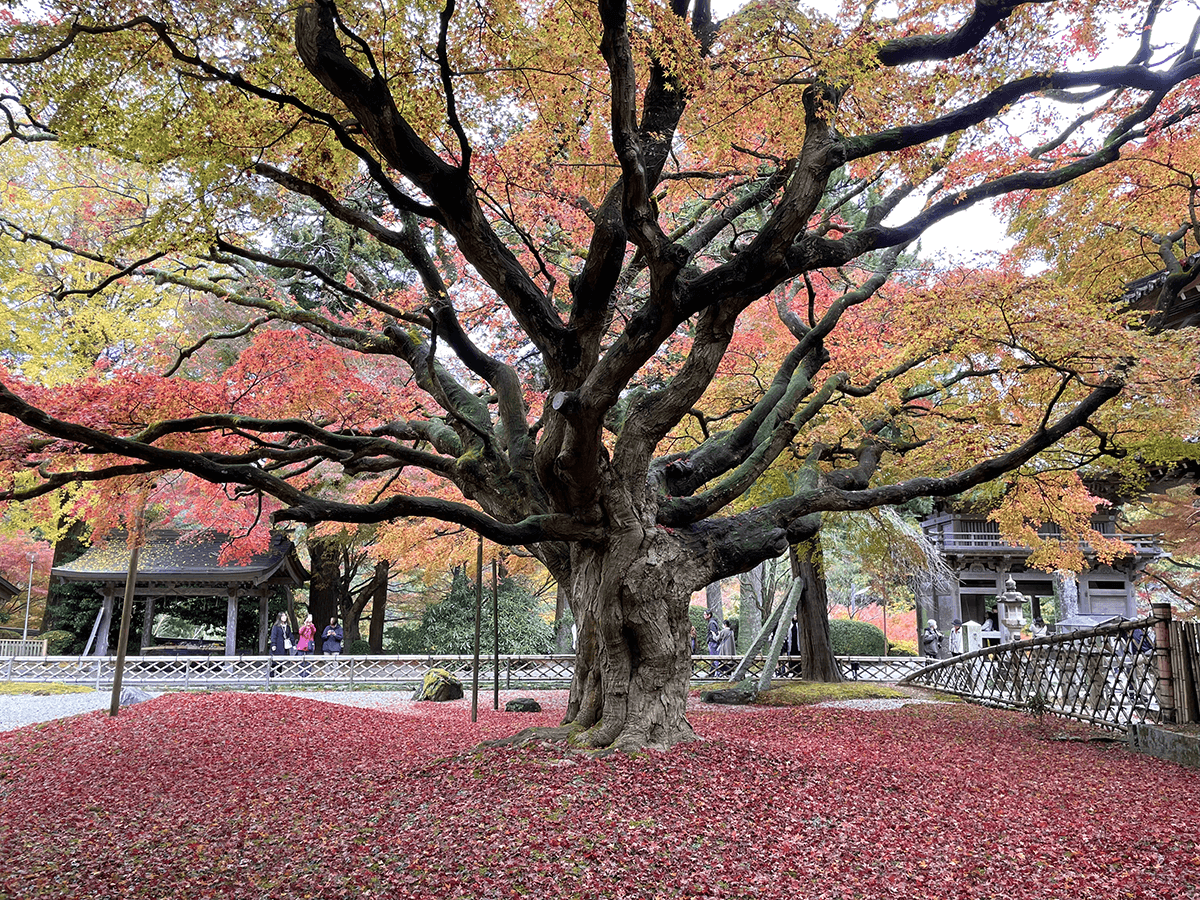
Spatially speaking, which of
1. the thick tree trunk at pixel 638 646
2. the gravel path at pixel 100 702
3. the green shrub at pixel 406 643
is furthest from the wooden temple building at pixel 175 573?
the thick tree trunk at pixel 638 646

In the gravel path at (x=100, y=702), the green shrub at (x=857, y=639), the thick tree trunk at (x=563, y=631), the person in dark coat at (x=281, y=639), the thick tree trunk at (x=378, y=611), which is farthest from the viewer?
the thick tree trunk at (x=378, y=611)

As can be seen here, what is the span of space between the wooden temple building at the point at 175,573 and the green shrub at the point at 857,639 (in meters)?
17.1

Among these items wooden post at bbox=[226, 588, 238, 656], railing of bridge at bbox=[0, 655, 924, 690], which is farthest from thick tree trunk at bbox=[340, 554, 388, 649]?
railing of bridge at bbox=[0, 655, 924, 690]

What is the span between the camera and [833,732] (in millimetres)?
10062

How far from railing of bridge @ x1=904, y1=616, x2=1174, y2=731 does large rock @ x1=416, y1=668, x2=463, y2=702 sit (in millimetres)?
10442

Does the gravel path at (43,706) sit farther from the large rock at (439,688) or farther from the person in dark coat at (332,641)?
the person in dark coat at (332,641)

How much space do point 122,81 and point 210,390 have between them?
432 centimetres

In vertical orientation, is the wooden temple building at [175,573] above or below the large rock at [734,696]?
above

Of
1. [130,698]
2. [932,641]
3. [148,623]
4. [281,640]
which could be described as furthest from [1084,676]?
[148,623]

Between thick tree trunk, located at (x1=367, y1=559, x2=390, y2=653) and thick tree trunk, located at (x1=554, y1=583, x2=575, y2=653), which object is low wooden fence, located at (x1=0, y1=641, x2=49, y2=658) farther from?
thick tree trunk, located at (x1=554, y1=583, x2=575, y2=653)

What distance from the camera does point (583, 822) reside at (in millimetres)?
4914

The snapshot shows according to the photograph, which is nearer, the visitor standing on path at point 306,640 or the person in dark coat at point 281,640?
the visitor standing on path at point 306,640

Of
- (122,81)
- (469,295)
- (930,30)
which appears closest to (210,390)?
(122,81)

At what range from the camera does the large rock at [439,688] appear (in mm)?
15633
